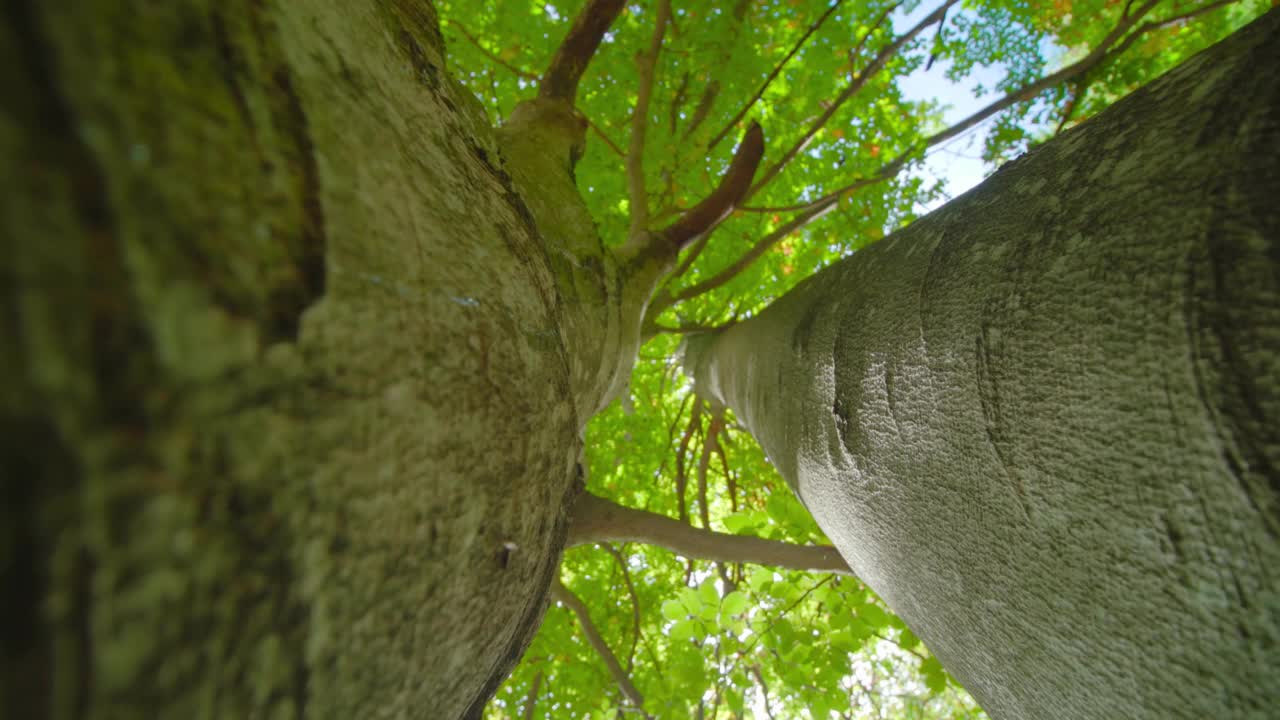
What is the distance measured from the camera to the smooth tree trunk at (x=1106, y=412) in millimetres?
346

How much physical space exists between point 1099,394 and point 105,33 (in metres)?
0.66

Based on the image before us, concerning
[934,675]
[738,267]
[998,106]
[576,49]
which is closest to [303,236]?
[576,49]

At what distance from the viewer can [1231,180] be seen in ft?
1.19

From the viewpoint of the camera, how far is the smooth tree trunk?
0.35 metres

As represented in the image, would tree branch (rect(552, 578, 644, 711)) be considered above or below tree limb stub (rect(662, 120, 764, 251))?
below

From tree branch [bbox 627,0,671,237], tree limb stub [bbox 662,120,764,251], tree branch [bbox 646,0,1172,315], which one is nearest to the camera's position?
tree limb stub [bbox 662,120,764,251]

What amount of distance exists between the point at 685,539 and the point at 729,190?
1.27 meters

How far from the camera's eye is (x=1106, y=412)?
1.40ft

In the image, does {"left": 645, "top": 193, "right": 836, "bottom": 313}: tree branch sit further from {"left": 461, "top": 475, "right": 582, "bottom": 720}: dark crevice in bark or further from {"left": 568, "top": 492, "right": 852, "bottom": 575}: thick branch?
{"left": 461, "top": 475, "right": 582, "bottom": 720}: dark crevice in bark

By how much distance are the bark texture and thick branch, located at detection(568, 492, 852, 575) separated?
1.29 meters

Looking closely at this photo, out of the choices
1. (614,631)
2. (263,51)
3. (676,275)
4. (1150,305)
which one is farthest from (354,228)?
(614,631)

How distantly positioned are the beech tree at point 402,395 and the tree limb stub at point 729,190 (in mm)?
981

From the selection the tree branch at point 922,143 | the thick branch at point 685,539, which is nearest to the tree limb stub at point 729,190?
the tree branch at point 922,143

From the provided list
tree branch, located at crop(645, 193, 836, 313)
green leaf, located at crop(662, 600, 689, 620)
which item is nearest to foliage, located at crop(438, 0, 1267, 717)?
tree branch, located at crop(645, 193, 836, 313)
